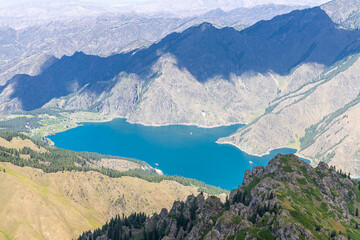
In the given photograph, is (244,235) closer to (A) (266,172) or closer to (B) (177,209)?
(B) (177,209)

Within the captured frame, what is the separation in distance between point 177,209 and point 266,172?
48939mm

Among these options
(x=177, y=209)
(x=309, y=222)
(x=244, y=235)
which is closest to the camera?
(x=244, y=235)

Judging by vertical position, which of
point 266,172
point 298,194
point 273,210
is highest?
point 266,172

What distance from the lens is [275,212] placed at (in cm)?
12556

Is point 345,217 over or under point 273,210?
over

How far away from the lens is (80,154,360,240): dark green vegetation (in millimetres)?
115812

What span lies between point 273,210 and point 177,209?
191 ft

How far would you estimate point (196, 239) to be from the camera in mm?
131500

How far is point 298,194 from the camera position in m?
159

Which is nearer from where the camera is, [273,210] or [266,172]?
[273,210]

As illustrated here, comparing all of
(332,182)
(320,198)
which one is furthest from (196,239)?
(332,182)

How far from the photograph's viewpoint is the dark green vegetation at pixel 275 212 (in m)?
116

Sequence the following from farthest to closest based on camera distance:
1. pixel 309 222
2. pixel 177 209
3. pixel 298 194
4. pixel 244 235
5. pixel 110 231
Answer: pixel 110 231 < pixel 177 209 < pixel 298 194 < pixel 309 222 < pixel 244 235

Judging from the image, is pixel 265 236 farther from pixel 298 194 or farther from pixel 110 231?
pixel 110 231
